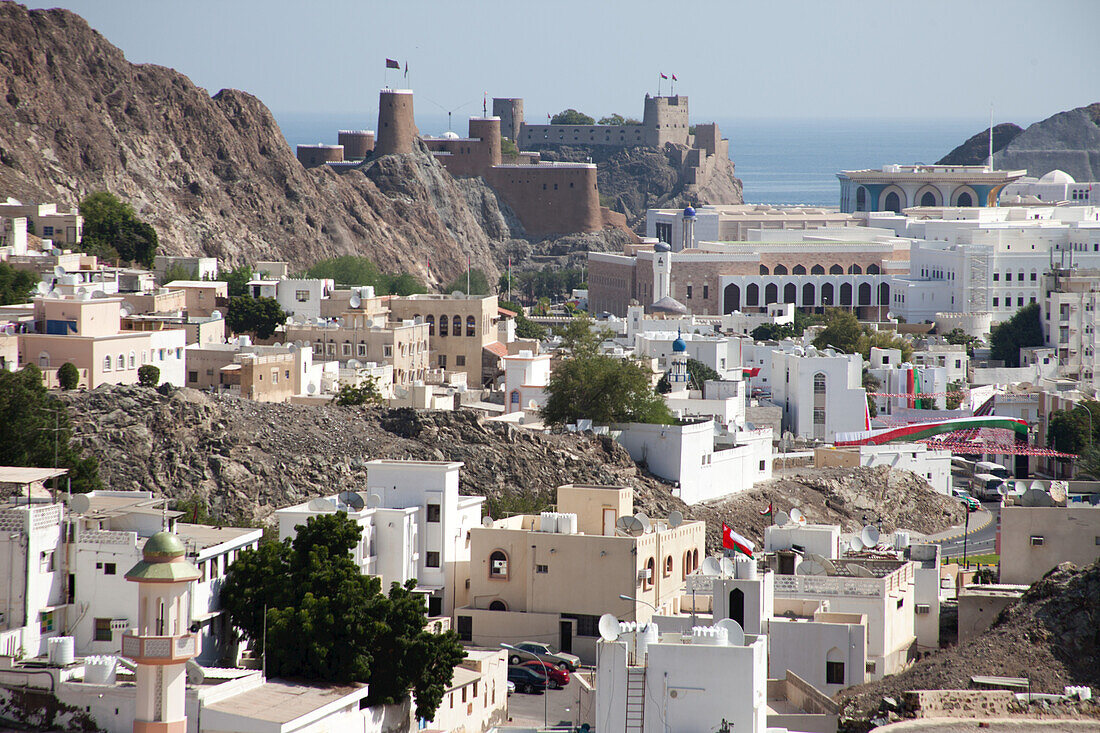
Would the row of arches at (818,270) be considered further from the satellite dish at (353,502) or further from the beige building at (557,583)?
the satellite dish at (353,502)

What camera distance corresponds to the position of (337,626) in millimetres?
22859

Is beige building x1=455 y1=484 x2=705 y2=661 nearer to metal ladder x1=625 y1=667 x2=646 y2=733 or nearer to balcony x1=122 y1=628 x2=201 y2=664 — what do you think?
metal ladder x1=625 y1=667 x2=646 y2=733

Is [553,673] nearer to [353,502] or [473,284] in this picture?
[353,502]

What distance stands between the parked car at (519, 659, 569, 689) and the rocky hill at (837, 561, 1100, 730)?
4.20m

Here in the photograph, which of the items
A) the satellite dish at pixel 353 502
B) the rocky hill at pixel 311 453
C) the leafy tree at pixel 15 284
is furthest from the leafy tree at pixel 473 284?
the satellite dish at pixel 353 502

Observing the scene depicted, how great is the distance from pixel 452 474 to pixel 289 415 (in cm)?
1144

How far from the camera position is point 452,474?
29688mm

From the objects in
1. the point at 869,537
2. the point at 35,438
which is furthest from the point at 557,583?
the point at 35,438

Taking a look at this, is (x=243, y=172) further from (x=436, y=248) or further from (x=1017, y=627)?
(x=1017, y=627)

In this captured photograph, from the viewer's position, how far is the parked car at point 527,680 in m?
26.3

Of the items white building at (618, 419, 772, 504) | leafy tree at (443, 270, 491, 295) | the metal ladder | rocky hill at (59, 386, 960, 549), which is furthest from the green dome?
leafy tree at (443, 270, 491, 295)

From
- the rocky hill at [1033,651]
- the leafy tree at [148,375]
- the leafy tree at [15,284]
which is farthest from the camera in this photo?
the leafy tree at [15,284]

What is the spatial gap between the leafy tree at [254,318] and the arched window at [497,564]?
2516cm

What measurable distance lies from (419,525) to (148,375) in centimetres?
1497
